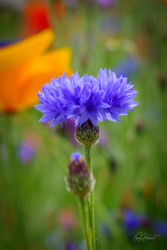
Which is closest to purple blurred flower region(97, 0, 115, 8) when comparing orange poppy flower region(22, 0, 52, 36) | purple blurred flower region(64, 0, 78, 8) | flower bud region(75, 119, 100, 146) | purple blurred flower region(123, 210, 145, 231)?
purple blurred flower region(64, 0, 78, 8)

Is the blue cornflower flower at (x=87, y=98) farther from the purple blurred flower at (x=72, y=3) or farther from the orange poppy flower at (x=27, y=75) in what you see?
the purple blurred flower at (x=72, y=3)

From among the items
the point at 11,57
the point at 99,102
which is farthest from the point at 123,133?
the point at 99,102

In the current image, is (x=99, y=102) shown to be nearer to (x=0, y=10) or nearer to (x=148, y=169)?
(x=148, y=169)

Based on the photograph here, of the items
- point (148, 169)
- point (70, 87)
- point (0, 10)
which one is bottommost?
point (148, 169)

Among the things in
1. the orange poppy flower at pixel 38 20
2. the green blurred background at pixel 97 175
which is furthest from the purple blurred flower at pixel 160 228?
the orange poppy flower at pixel 38 20

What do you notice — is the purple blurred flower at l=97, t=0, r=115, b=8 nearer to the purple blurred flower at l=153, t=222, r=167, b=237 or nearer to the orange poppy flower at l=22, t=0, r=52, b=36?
the orange poppy flower at l=22, t=0, r=52, b=36

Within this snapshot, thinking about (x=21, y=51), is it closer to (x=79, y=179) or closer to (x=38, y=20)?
(x=79, y=179)
